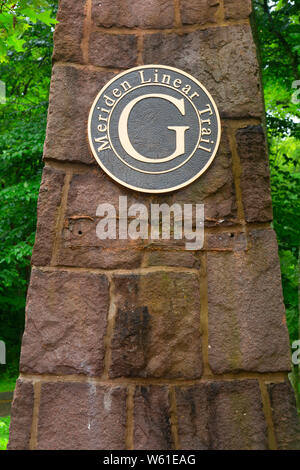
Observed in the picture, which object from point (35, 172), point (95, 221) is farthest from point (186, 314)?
point (35, 172)

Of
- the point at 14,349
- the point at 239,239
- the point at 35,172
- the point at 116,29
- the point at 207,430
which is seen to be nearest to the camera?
the point at 207,430

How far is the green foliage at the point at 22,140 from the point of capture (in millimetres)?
7080

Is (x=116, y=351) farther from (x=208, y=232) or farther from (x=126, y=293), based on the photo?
(x=208, y=232)

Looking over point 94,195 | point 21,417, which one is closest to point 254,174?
point 94,195

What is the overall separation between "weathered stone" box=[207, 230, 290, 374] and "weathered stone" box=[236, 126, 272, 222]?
0.19m

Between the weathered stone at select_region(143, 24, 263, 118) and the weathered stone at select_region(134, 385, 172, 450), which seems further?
the weathered stone at select_region(143, 24, 263, 118)

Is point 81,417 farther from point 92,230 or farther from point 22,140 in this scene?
point 22,140

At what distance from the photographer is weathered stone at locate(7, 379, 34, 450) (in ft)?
7.47

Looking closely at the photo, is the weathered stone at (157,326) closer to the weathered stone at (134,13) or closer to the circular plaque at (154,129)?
the circular plaque at (154,129)

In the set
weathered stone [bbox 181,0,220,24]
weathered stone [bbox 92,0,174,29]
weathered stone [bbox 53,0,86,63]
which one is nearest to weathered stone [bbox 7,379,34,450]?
weathered stone [bbox 53,0,86,63]

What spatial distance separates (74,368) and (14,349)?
11.0 m

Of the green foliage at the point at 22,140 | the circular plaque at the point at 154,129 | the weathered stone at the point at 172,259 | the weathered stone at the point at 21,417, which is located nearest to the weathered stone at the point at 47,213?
the circular plaque at the point at 154,129

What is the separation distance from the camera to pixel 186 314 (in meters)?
2.35

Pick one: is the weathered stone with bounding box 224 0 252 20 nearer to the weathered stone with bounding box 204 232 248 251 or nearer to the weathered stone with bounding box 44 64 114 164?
the weathered stone with bounding box 44 64 114 164
